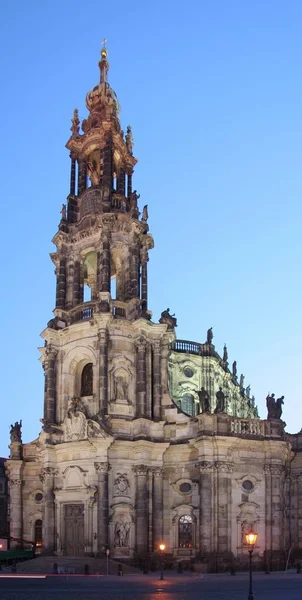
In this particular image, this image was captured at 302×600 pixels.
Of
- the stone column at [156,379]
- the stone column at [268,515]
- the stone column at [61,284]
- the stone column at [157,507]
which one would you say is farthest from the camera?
the stone column at [61,284]

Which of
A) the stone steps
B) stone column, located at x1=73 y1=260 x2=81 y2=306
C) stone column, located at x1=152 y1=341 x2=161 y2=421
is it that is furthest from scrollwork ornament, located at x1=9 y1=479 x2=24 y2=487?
stone column, located at x1=73 y1=260 x2=81 y2=306

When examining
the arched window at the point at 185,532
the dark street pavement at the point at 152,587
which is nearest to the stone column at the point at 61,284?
the arched window at the point at 185,532

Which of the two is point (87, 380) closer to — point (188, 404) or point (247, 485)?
point (188, 404)

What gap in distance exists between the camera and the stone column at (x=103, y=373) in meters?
47.5

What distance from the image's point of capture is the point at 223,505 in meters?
45.7

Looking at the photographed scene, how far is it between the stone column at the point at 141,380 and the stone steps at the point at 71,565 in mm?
9114

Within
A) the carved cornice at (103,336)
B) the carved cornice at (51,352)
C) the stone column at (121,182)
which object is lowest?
the carved cornice at (51,352)

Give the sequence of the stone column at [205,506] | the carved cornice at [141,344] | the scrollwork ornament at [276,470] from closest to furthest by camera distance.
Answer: the stone column at [205,506]
the scrollwork ornament at [276,470]
the carved cornice at [141,344]

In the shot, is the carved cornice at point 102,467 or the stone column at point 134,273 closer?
the carved cornice at point 102,467

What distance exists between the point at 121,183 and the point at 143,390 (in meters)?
16.4

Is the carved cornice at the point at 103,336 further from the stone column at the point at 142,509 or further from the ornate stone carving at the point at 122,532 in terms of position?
the ornate stone carving at the point at 122,532

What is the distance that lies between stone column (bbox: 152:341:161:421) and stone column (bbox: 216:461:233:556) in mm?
5396

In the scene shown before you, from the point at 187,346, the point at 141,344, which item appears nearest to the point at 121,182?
the point at 141,344

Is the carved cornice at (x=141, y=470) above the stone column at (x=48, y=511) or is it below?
above
